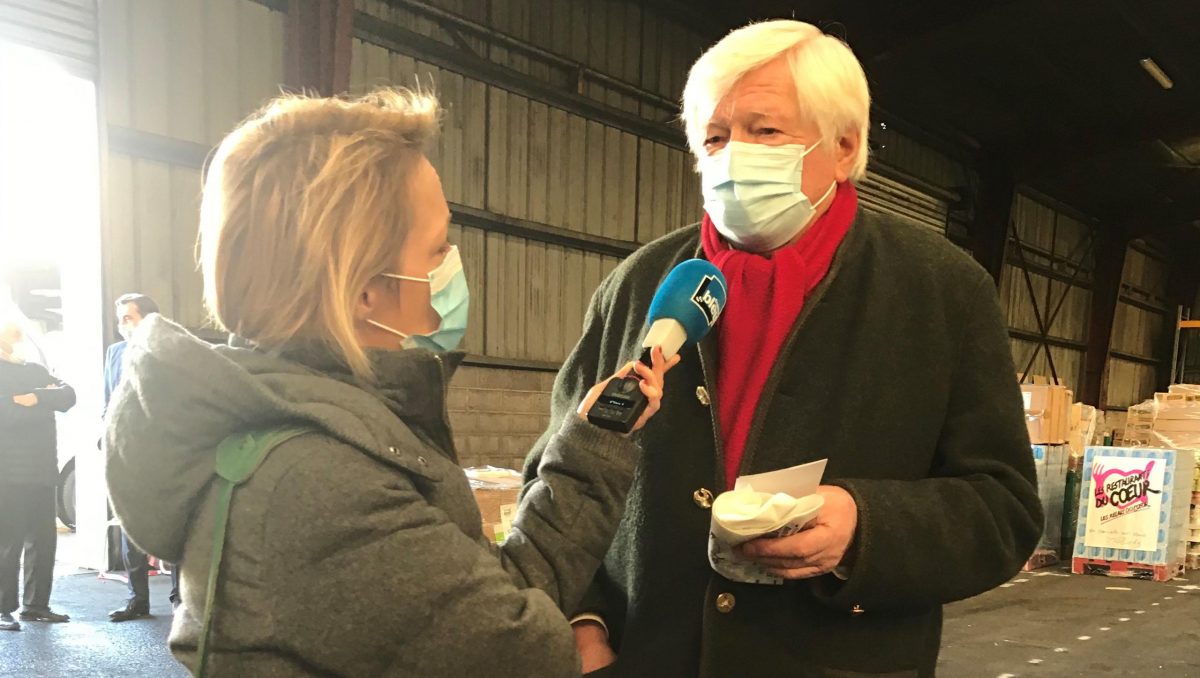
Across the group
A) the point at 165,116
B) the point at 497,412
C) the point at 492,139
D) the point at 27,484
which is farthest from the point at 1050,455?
the point at 27,484

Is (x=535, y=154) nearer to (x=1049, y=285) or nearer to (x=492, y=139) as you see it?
(x=492, y=139)

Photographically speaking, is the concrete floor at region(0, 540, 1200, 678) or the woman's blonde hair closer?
the woman's blonde hair

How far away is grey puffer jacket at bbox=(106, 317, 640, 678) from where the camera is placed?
81 centimetres

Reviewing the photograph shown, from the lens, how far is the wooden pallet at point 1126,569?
20.8 ft

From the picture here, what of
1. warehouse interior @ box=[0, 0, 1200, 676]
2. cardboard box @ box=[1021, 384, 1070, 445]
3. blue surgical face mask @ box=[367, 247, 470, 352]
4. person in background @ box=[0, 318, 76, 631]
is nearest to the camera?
blue surgical face mask @ box=[367, 247, 470, 352]

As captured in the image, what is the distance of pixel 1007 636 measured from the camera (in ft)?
15.3

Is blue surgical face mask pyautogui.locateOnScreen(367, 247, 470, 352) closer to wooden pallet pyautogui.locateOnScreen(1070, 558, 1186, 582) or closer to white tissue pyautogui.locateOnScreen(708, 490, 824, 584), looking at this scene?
white tissue pyautogui.locateOnScreen(708, 490, 824, 584)

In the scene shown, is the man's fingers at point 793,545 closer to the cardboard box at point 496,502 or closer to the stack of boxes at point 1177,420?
the cardboard box at point 496,502

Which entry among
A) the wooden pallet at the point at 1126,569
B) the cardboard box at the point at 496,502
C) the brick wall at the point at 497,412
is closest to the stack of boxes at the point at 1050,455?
the wooden pallet at the point at 1126,569

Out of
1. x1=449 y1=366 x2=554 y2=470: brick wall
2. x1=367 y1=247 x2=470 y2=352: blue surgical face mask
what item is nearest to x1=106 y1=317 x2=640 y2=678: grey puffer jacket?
x1=367 y1=247 x2=470 y2=352: blue surgical face mask

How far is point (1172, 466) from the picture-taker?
6.12m

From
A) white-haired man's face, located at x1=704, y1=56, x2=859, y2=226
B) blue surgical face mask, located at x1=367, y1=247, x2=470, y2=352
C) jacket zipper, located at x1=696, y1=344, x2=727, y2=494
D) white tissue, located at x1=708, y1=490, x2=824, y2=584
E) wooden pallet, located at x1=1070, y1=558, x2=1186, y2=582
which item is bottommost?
wooden pallet, located at x1=1070, y1=558, x2=1186, y2=582

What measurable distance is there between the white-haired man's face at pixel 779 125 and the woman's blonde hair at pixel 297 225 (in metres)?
0.46

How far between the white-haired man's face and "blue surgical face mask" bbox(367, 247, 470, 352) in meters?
0.40
